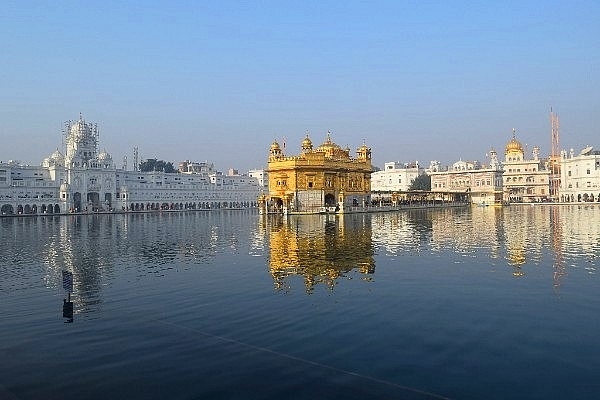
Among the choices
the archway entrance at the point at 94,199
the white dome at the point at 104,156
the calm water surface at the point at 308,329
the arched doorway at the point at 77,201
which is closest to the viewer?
the calm water surface at the point at 308,329

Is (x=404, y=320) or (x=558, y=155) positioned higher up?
(x=558, y=155)

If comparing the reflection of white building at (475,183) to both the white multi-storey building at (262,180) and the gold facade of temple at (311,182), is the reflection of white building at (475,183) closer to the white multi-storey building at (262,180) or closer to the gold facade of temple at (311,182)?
the gold facade of temple at (311,182)

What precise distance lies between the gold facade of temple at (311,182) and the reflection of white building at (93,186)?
199 ft

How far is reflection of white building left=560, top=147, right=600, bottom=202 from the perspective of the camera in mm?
128125

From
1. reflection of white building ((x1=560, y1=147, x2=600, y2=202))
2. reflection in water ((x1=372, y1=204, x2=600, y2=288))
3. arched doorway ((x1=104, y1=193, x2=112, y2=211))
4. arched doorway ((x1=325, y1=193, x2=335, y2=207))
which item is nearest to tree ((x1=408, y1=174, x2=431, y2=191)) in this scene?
reflection of white building ((x1=560, y1=147, x2=600, y2=202))

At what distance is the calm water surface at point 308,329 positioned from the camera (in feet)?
30.6

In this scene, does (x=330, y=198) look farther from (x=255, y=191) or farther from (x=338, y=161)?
(x=255, y=191)

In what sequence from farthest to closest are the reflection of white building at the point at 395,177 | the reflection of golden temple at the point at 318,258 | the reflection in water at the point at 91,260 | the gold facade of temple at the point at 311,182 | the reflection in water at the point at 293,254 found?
the reflection of white building at the point at 395,177
the gold facade of temple at the point at 311,182
the reflection in water at the point at 293,254
the reflection of golden temple at the point at 318,258
the reflection in water at the point at 91,260

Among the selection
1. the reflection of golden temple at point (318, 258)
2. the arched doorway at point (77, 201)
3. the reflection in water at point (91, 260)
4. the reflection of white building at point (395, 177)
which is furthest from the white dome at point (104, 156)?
the reflection of golden temple at point (318, 258)

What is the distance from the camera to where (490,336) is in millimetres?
12023

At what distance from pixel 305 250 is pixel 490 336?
1819 cm

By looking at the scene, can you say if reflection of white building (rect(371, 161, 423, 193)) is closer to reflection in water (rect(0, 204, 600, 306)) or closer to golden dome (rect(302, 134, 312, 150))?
golden dome (rect(302, 134, 312, 150))

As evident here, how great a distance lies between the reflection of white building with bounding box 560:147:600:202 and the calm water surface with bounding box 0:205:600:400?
120 metres

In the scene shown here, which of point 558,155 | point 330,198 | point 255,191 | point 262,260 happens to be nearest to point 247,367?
point 262,260
